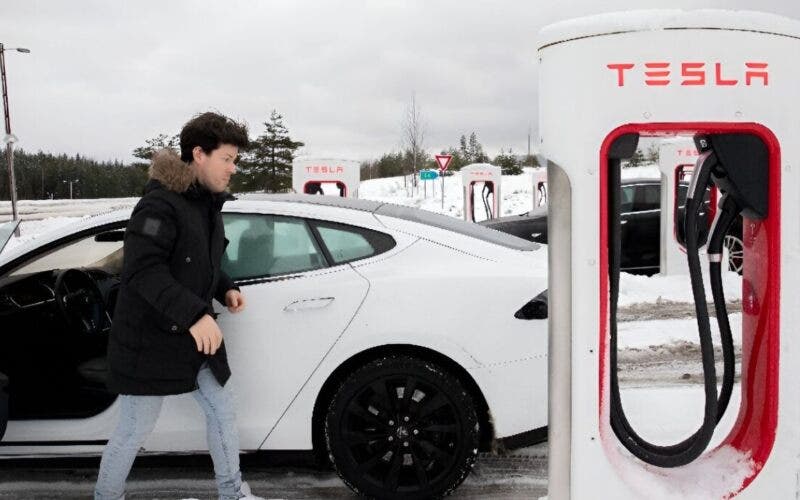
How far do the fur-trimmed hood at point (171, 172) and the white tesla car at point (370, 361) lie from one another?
2.33 feet

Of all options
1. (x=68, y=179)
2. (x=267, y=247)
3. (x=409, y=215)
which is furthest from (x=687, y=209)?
(x=68, y=179)

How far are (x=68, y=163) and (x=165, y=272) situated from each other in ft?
270

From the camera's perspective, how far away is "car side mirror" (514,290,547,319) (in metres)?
3.08

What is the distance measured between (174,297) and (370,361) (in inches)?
38.0

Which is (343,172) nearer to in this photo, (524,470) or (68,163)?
(524,470)

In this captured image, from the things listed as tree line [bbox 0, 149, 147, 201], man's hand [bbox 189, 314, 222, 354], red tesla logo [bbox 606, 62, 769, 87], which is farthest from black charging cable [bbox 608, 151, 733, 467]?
tree line [bbox 0, 149, 147, 201]

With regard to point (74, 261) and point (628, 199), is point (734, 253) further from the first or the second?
point (74, 261)

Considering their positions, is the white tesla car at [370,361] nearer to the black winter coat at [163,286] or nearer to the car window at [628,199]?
the black winter coat at [163,286]

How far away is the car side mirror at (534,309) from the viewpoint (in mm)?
3084

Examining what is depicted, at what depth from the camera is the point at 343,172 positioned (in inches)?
441

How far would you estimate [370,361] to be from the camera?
3121 millimetres

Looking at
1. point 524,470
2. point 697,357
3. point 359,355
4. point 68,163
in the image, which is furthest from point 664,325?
point 68,163

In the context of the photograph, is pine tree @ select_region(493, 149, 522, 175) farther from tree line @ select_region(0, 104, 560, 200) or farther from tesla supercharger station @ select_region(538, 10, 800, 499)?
tesla supercharger station @ select_region(538, 10, 800, 499)

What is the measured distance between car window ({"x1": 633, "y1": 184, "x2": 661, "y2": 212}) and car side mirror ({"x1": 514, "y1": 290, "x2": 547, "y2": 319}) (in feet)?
24.1
